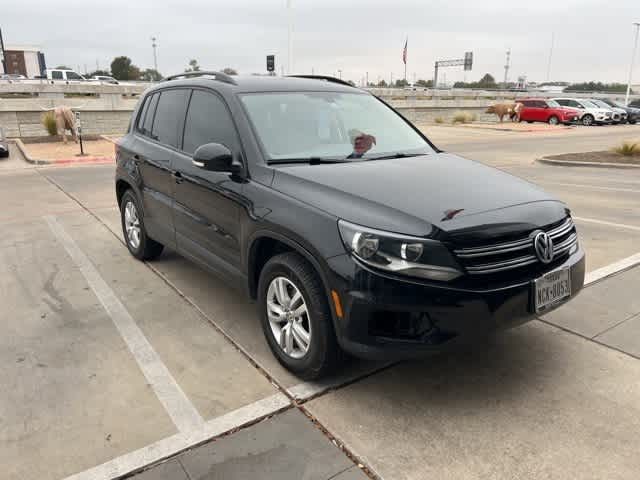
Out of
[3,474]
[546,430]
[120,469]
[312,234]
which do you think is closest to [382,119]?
[312,234]

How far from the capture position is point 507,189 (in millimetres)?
3291

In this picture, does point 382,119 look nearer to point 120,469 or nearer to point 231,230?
point 231,230

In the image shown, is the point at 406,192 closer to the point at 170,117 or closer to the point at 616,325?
the point at 616,325

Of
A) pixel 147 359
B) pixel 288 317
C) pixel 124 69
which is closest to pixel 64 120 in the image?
pixel 147 359

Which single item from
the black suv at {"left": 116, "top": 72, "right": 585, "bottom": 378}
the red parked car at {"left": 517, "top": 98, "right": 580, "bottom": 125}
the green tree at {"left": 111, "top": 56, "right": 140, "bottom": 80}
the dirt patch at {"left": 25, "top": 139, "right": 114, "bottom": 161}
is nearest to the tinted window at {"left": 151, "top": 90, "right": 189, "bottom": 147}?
the black suv at {"left": 116, "top": 72, "right": 585, "bottom": 378}

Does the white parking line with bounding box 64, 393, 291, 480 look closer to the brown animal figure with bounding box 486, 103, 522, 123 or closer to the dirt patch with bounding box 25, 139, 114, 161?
the dirt patch with bounding box 25, 139, 114, 161

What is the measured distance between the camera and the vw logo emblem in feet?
9.57

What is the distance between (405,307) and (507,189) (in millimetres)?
1180

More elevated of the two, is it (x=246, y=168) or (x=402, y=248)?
(x=246, y=168)

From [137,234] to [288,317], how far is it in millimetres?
2945

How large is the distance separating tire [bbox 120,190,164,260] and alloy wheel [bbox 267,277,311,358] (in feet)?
8.17

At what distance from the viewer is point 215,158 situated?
3430 mm

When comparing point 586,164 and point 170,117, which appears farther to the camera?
point 586,164

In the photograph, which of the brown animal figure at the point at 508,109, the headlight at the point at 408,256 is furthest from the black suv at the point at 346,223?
the brown animal figure at the point at 508,109
